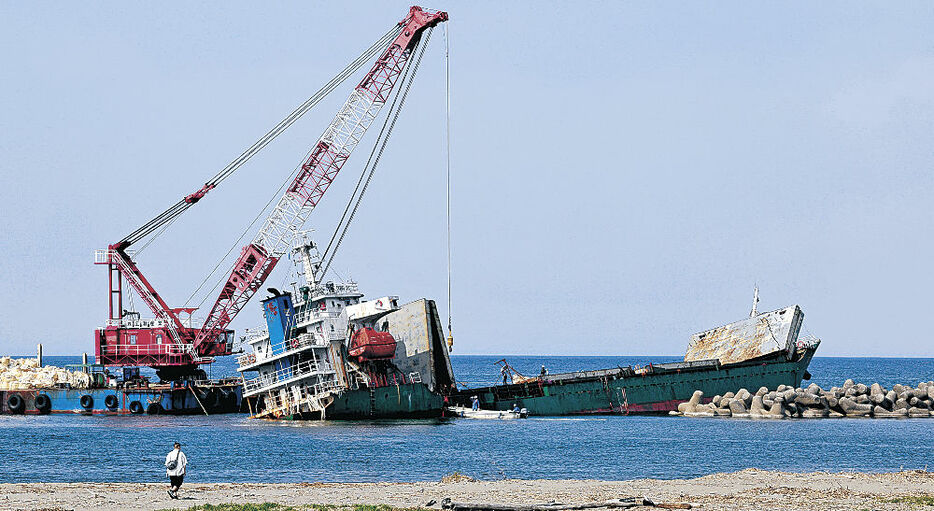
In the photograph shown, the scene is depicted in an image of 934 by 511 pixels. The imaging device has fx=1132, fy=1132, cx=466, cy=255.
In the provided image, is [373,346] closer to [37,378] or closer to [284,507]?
[284,507]

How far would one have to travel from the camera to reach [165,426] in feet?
239

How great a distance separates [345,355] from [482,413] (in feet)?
35.1

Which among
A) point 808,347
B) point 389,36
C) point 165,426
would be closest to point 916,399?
point 808,347

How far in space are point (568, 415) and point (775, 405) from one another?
13.9 meters

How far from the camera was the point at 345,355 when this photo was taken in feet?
229

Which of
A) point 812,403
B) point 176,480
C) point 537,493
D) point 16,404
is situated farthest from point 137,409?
point 537,493

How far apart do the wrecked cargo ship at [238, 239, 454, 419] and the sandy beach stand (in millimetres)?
30782

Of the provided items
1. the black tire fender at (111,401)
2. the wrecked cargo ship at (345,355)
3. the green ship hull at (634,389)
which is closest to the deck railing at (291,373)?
the wrecked cargo ship at (345,355)

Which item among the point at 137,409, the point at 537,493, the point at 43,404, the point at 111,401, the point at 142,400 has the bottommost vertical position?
the point at 537,493

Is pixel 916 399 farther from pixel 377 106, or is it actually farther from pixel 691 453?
pixel 377 106

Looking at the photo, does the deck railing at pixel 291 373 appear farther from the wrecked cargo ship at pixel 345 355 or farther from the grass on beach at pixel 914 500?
the grass on beach at pixel 914 500

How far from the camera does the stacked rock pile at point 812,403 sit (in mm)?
74188

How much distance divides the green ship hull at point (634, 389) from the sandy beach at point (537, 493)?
3931cm

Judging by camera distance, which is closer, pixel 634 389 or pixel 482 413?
pixel 482 413
